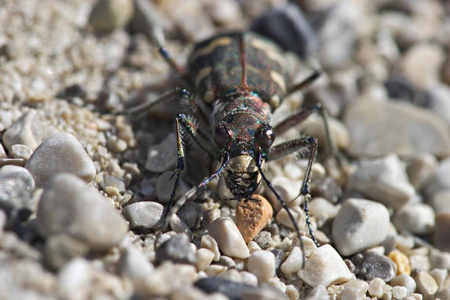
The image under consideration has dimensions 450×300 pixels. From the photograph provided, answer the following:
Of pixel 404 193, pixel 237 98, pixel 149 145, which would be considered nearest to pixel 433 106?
pixel 404 193

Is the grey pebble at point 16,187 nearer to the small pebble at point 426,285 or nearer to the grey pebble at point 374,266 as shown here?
the grey pebble at point 374,266

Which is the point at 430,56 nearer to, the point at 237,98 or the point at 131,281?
the point at 237,98

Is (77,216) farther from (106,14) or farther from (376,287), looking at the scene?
(106,14)

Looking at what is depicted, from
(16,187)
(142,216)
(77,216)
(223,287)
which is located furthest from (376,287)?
(16,187)

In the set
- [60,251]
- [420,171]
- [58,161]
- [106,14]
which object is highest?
[106,14]

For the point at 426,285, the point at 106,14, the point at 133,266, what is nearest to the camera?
the point at 133,266

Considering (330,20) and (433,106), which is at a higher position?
(330,20)

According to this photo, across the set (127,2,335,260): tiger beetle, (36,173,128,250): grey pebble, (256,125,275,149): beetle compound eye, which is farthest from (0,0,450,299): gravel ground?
(256,125,275,149): beetle compound eye
